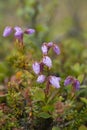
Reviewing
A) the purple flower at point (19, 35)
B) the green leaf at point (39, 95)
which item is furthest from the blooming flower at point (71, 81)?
the purple flower at point (19, 35)

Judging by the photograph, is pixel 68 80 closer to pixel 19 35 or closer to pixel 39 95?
pixel 39 95

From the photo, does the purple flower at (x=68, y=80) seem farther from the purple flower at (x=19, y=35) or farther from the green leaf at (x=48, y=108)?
the purple flower at (x=19, y=35)

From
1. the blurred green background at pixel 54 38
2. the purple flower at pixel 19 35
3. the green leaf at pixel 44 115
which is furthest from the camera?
the blurred green background at pixel 54 38

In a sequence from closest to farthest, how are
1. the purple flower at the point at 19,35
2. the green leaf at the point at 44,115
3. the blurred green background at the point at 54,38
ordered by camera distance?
the green leaf at the point at 44,115 → the purple flower at the point at 19,35 → the blurred green background at the point at 54,38

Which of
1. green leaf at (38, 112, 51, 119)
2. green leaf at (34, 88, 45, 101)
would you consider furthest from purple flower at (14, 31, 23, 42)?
green leaf at (38, 112, 51, 119)

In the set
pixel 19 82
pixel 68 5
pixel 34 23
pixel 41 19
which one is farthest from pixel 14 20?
pixel 19 82

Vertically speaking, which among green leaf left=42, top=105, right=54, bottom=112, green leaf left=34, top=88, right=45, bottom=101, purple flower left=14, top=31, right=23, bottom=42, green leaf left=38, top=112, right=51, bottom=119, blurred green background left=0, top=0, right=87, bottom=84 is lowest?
green leaf left=38, top=112, right=51, bottom=119

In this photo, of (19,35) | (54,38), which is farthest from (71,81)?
(54,38)

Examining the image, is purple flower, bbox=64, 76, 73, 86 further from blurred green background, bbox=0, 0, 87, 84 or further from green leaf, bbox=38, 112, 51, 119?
blurred green background, bbox=0, 0, 87, 84

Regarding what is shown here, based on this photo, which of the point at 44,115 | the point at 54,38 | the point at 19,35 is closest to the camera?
the point at 44,115

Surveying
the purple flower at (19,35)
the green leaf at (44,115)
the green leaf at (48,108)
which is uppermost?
the purple flower at (19,35)

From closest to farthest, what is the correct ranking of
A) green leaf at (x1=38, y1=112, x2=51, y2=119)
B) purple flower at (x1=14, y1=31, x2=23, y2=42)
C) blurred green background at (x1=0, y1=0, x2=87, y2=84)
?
green leaf at (x1=38, y1=112, x2=51, y2=119) → purple flower at (x1=14, y1=31, x2=23, y2=42) → blurred green background at (x1=0, y1=0, x2=87, y2=84)
